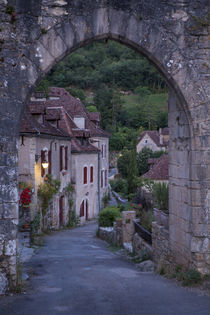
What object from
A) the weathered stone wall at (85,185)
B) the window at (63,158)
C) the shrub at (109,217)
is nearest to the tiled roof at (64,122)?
the weathered stone wall at (85,185)

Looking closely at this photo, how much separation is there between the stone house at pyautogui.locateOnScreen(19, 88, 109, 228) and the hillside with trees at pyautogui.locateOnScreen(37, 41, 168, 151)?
1228 inches

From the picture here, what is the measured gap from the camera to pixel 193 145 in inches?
249

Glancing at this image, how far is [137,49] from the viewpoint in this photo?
6273 mm

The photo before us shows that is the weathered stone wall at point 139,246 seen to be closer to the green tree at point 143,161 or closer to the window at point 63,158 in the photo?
the window at point 63,158

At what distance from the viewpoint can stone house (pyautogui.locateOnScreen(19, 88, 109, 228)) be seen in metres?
20.5

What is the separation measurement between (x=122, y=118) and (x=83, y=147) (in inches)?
1625

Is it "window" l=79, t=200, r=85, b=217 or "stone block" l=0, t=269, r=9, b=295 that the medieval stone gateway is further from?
"window" l=79, t=200, r=85, b=217

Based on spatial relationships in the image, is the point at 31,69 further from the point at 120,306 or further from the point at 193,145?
the point at 120,306

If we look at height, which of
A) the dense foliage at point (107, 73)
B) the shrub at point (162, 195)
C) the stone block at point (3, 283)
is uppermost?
the dense foliage at point (107, 73)

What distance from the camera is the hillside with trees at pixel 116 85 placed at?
67.2m

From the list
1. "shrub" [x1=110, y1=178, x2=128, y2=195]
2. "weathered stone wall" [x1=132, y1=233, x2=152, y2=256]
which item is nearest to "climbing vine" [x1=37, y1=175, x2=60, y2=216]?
"weathered stone wall" [x1=132, y1=233, x2=152, y2=256]

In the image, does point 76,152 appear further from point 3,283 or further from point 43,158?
point 3,283

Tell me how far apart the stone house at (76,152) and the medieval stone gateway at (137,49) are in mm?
11409

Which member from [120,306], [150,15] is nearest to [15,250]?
[120,306]
